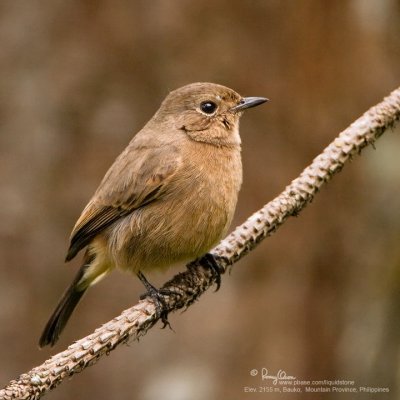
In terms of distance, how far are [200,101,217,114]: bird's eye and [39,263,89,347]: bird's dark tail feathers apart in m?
1.25

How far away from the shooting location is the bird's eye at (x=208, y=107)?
5.05m

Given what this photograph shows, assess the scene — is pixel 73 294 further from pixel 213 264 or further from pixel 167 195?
pixel 213 264

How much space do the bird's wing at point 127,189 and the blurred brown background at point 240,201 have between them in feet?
1.58

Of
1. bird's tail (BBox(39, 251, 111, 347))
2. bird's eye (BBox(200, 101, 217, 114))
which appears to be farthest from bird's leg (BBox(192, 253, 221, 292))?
bird's eye (BBox(200, 101, 217, 114))

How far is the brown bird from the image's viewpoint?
452cm

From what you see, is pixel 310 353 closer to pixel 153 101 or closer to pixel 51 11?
pixel 153 101

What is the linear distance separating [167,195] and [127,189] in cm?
32

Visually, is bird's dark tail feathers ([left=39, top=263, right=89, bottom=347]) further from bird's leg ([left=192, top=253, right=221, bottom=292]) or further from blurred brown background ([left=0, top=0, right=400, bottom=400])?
bird's leg ([left=192, top=253, right=221, bottom=292])

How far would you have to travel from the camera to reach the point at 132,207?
190 inches

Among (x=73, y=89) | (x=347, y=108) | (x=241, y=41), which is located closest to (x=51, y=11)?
(x=73, y=89)

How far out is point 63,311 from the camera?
4.99 metres

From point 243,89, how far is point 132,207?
1323mm
